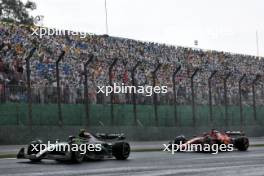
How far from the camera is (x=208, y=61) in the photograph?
45.4m

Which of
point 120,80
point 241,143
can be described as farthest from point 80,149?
point 120,80

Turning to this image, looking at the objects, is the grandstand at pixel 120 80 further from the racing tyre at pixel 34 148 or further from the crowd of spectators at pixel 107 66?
the racing tyre at pixel 34 148

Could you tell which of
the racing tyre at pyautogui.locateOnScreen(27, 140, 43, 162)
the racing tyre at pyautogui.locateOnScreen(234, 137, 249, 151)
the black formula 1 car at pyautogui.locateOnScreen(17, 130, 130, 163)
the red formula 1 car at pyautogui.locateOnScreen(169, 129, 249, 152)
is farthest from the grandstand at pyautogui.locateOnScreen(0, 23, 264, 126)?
the racing tyre at pyautogui.locateOnScreen(27, 140, 43, 162)

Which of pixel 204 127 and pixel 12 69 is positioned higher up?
pixel 12 69

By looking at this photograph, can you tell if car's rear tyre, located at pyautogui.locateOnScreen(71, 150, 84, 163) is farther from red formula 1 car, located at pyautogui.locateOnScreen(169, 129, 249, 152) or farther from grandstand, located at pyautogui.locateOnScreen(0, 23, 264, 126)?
grandstand, located at pyautogui.locateOnScreen(0, 23, 264, 126)

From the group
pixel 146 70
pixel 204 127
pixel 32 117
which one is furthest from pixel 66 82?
pixel 204 127

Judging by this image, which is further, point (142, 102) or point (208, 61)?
point (208, 61)

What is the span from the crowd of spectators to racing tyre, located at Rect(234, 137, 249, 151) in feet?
27.1

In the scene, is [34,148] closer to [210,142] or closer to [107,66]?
[210,142]

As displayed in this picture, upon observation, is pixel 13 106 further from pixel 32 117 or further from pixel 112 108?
pixel 112 108

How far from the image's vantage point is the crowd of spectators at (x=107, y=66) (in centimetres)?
3050

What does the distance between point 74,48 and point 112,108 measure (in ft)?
15.5

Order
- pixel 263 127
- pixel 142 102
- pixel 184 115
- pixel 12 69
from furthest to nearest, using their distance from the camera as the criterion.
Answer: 1. pixel 263 127
2. pixel 184 115
3. pixel 142 102
4. pixel 12 69

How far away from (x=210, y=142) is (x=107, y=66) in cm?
1162
